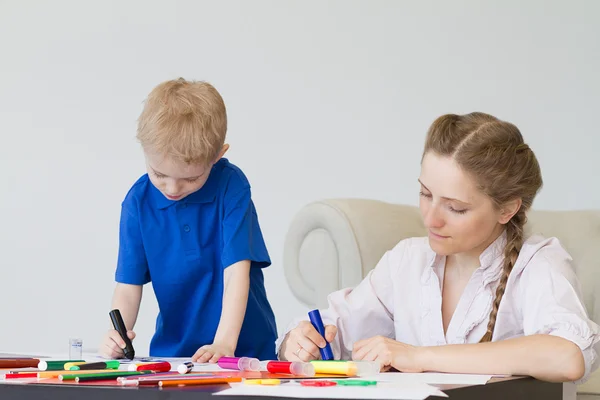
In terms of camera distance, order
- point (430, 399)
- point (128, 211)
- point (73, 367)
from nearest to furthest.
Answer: point (430, 399)
point (73, 367)
point (128, 211)

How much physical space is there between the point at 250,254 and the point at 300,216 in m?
0.56

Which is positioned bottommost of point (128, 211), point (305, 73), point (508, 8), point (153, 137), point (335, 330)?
point (335, 330)

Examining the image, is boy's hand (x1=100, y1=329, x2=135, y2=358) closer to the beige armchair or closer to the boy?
the boy

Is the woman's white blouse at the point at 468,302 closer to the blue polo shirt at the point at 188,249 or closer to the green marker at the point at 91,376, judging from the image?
the blue polo shirt at the point at 188,249

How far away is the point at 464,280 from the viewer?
4.58 feet

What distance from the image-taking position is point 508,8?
8.79ft

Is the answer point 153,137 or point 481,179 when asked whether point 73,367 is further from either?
point 481,179

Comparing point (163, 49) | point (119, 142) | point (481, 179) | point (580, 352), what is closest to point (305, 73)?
point (163, 49)

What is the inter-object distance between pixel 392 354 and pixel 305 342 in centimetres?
20

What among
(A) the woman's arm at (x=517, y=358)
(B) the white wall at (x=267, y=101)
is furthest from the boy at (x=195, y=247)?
(B) the white wall at (x=267, y=101)

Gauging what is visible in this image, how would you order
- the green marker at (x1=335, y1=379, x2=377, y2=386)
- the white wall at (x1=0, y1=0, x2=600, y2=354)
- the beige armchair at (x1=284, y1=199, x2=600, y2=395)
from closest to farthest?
the green marker at (x1=335, y1=379, x2=377, y2=386) → the beige armchair at (x1=284, y1=199, x2=600, y2=395) → the white wall at (x1=0, y1=0, x2=600, y2=354)

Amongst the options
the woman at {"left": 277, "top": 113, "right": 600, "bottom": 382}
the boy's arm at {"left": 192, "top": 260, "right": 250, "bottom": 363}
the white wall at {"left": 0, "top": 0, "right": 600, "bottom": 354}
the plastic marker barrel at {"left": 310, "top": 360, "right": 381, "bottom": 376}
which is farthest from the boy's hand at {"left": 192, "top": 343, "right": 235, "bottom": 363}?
the white wall at {"left": 0, "top": 0, "right": 600, "bottom": 354}

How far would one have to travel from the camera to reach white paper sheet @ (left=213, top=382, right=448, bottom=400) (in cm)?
76

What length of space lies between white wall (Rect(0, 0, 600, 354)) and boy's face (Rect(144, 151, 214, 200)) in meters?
1.36
